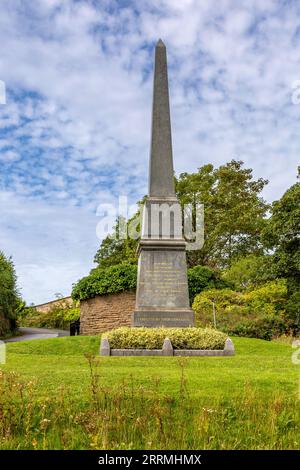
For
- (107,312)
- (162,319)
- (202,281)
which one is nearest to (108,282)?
(107,312)

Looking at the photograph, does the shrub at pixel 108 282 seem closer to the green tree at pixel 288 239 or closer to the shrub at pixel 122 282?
the shrub at pixel 122 282

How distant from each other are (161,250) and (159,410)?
10586mm

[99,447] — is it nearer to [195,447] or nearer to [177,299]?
[195,447]

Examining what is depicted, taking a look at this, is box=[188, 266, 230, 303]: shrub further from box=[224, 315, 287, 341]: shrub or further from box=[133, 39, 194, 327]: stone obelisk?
box=[133, 39, 194, 327]: stone obelisk

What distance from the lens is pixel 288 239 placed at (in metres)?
24.3

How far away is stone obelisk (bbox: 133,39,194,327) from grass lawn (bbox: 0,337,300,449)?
7.26m

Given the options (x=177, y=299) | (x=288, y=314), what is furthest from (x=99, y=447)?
(x=288, y=314)

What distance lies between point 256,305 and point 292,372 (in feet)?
45.7

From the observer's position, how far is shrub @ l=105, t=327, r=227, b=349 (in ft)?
41.0

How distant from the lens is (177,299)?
51.2ft

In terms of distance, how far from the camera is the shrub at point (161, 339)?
12.5m

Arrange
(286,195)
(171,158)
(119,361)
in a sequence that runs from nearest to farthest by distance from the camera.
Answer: (119,361) < (171,158) < (286,195)

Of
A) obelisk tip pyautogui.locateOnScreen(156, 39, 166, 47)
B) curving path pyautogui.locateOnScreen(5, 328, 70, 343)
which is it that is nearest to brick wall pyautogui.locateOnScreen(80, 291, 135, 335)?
curving path pyautogui.locateOnScreen(5, 328, 70, 343)
